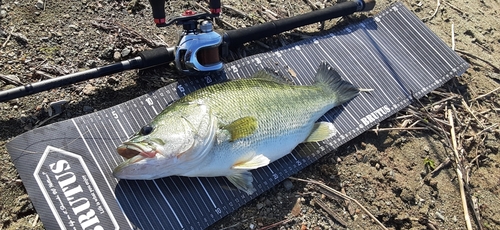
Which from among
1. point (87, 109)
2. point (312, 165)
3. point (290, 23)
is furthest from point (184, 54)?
point (312, 165)

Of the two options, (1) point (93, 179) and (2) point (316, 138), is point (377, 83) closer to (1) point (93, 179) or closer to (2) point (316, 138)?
(2) point (316, 138)

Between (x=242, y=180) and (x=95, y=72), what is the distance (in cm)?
158

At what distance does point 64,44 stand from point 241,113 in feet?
6.38

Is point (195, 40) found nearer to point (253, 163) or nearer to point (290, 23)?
point (253, 163)

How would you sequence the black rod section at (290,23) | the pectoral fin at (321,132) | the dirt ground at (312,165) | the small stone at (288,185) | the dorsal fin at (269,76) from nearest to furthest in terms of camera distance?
1. the dirt ground at (312,165)
2. the small stone at (288,185)
3. the pectoral fin at (321,132)
4. the dorsal fin at (269,76)
5. the black rod section at (290,23)

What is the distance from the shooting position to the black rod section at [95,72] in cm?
316

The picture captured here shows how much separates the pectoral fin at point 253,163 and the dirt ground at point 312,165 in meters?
0.42

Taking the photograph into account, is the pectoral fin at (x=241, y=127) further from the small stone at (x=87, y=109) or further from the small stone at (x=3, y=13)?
the small stone at (x=3, y=13)

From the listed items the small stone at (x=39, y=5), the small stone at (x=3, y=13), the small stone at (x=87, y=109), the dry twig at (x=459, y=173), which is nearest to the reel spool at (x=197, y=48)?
the small stone at (x=87, y=109)

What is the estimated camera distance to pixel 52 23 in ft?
12.8

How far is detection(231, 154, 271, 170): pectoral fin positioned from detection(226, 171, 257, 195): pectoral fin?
12 centimetres

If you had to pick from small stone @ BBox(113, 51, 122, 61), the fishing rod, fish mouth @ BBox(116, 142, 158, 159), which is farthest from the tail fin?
small stone @ BBox(113, 51, 122, 61)

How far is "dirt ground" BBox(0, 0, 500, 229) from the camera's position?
3363 millimetres

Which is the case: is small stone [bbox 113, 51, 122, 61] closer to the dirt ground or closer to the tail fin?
the dirt ground
